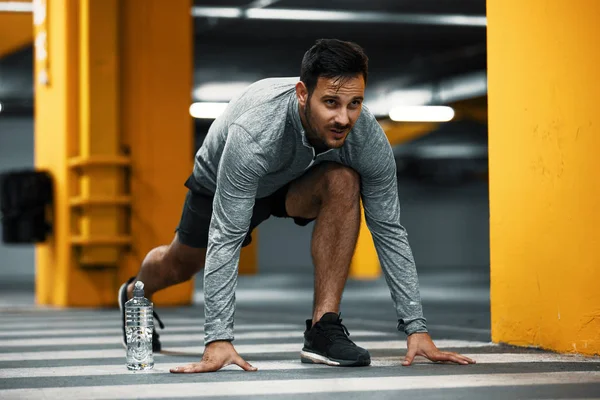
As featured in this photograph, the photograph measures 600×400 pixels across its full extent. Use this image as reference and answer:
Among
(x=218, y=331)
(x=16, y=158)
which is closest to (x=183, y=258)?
(x=218, y=331)

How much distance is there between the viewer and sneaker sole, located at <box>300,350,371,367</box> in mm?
3674

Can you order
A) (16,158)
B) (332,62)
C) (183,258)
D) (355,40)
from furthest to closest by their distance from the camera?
(16,158), (355,40), (183,258), (332,62)

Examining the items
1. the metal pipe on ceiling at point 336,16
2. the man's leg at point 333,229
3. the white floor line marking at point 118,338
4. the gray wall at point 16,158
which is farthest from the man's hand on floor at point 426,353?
the gray wall at point 16,158

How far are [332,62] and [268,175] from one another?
60 centimetres

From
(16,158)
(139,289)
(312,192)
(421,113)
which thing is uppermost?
(421,113)

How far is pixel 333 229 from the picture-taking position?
12.8 feet

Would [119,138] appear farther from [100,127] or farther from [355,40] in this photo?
[355,40]

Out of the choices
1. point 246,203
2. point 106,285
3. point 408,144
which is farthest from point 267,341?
point 408,144

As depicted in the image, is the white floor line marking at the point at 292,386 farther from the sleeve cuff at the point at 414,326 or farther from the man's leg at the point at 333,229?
the man's leg at the point at 333,229

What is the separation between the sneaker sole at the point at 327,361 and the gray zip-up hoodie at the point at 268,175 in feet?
0.83

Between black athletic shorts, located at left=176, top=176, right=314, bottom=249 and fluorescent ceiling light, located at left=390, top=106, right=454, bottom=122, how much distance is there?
49.6ft

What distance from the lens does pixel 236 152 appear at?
3.54 m

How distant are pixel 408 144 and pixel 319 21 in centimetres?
1368

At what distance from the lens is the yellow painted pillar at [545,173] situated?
4.02 m
